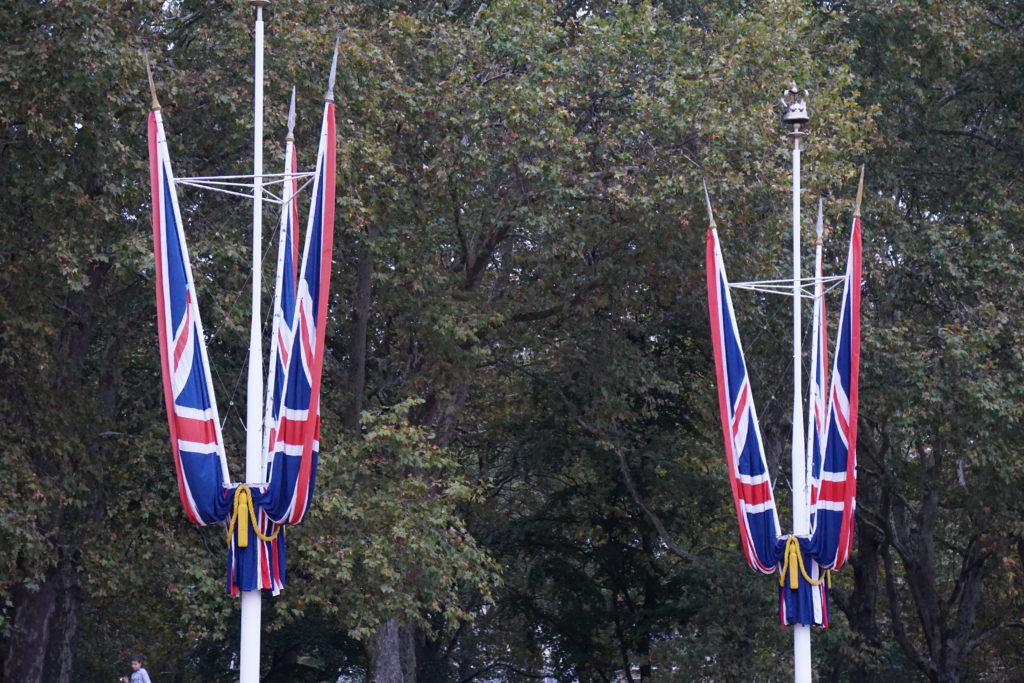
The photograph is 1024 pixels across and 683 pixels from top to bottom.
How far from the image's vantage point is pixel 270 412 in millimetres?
11750

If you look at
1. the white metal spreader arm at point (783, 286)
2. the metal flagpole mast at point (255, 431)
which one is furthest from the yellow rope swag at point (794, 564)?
the metal flagpole mast at point (255, 431)

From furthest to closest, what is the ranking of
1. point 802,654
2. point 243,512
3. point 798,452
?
point 798,452
point 802,654
point 243,512

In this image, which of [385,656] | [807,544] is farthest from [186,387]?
[385,656]

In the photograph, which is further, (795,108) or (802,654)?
(795,108)

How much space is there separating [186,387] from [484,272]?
11.9 meters

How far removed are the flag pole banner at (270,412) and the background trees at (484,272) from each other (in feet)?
16.3

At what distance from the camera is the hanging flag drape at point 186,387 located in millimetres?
11336

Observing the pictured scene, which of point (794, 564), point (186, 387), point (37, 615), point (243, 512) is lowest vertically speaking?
point (794, 564)

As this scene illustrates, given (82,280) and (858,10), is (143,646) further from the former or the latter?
(858,10)

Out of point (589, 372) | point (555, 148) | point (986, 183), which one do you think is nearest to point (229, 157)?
point (555, 148)

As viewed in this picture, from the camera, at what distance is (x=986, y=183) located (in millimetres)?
23125

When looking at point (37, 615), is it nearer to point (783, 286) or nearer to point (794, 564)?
point (783, 286)

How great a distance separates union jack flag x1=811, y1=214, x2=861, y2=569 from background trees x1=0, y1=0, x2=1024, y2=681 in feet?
17.8

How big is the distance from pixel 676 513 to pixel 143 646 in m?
11.9
